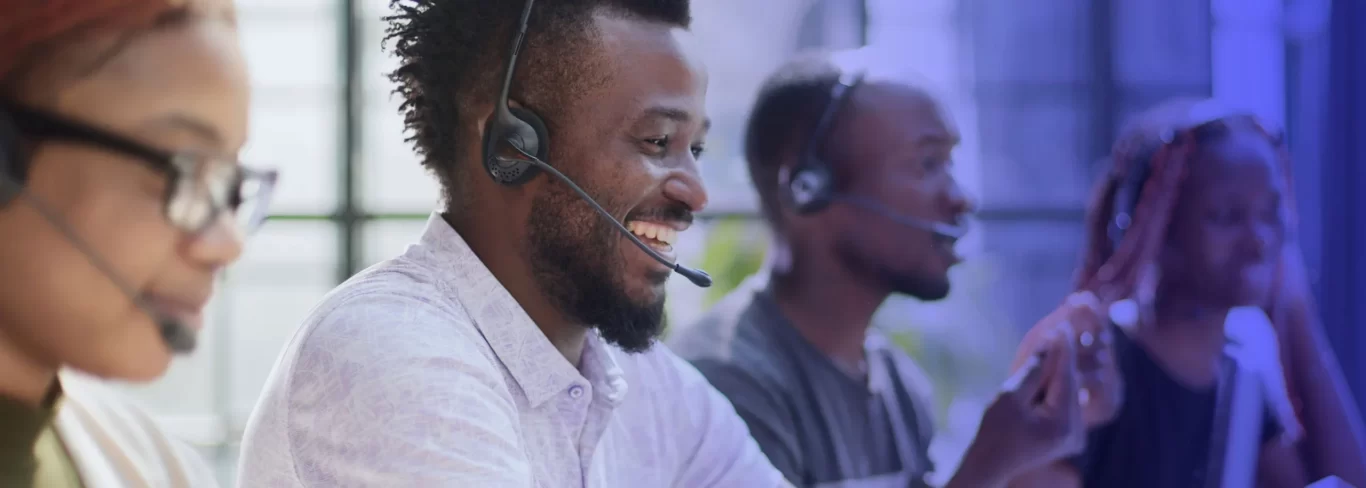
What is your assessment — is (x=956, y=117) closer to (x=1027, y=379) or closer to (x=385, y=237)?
(x=1027, y=379)

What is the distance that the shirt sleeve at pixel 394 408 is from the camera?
942 mm

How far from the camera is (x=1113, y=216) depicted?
1.75m

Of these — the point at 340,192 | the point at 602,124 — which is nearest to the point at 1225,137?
the point at 602,124

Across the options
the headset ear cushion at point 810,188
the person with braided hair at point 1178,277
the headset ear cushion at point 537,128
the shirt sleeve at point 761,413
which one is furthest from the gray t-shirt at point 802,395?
the headset ear cushion at point 537,128

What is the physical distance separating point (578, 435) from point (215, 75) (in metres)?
0.49

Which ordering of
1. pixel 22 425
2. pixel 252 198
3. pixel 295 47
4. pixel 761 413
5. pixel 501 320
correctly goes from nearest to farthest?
pixel 22 425 < pixel 252 198 < pixel 501 320 < pixel 761 413 < pixel 295 47

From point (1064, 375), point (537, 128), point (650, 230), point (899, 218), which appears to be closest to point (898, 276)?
point (899, 218)

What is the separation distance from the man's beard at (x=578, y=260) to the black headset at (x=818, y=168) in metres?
0.46

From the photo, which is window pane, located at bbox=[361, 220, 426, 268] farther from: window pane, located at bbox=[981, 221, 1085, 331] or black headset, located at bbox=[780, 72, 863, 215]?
window pane, located at bbox=[981, 221, 1085, 331]

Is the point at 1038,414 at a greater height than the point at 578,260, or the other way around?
the point at 578,260

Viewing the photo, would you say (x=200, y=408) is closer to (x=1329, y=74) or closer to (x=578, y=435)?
(x=578, y=435)

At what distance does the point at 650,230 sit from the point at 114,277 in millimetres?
527

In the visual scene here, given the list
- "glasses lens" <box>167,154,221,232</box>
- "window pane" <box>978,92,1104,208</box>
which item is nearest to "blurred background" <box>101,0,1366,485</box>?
"window pane" <box>978,92,1104,208</box>

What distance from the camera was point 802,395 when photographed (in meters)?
1.59
